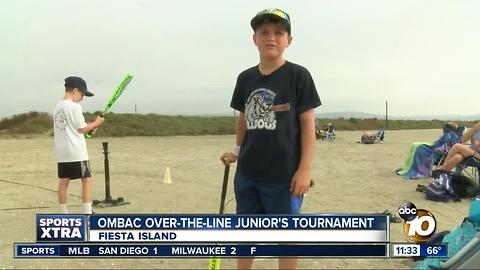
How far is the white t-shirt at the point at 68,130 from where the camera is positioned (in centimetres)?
528

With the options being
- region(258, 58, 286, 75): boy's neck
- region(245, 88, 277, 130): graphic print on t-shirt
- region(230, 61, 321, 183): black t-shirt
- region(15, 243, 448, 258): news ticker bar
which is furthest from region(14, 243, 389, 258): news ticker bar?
region(258, 58, 286, 75): boy's neck

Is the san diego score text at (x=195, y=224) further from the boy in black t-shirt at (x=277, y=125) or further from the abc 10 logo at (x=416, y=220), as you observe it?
the abc 10 logo at (x=416, y=220)

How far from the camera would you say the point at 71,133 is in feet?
17.3

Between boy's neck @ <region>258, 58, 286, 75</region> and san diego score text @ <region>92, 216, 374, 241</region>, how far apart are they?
44.0 inches

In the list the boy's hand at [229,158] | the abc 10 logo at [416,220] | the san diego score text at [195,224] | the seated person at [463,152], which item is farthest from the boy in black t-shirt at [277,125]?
the seated person at [463,152]

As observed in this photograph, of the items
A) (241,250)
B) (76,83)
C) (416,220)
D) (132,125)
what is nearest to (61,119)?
(76,83)

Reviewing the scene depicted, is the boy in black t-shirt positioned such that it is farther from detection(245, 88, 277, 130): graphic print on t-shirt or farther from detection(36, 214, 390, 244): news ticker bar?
detection(36, 214, 390, 244): news ticker bar

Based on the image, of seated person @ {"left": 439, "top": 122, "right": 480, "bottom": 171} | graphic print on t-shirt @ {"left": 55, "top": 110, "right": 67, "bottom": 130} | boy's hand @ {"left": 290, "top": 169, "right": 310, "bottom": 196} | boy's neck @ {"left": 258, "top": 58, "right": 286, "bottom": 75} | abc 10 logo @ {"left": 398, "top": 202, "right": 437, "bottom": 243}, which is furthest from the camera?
seated person @ {"left": 439, "top": 122, "right": 480, "bottom": 171}

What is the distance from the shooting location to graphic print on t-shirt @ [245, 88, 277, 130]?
310 centimetres

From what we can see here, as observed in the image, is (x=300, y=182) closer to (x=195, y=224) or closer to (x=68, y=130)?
(x=195, y=224)

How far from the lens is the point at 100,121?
5.51m

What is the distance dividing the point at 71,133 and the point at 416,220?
13.7 ft

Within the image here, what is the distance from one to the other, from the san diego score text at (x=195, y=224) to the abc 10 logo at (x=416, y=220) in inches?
13.6

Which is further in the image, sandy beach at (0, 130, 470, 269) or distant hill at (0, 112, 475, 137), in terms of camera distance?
distant hill at (0, 112, 475, 137)
